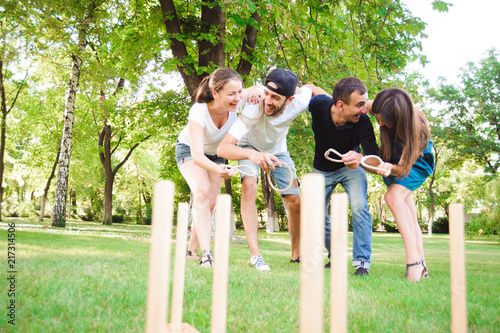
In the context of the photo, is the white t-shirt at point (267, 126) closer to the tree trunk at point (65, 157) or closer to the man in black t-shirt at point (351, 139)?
the man in black t-shirt at point (351, 139)

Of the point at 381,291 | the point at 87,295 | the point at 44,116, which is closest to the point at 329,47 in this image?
the point at 381,291

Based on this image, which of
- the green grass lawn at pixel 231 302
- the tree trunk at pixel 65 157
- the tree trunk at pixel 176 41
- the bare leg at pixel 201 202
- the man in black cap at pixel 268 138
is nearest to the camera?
the green grass lawn at pixel 231 302

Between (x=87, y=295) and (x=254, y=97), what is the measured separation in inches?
96.7

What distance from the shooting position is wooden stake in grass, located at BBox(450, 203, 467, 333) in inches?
59.6

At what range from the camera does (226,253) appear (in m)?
1.55

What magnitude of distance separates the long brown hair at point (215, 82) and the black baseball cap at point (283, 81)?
1.35ft

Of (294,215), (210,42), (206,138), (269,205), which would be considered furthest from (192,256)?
(269,205)

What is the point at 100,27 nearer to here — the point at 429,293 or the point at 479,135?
the point at 429,293

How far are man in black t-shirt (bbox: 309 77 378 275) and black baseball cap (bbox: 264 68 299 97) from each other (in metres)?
0.55

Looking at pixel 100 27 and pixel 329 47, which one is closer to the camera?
pixel 329 47

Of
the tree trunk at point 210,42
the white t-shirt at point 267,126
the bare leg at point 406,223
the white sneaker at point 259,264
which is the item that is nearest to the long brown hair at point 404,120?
the bare leg at point 406,223

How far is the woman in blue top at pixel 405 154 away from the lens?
3.94 meters

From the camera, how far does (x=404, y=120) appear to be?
3965mm

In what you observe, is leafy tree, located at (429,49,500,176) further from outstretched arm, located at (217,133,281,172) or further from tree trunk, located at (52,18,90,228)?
outstretched arm, located at (217,133,281,172)
